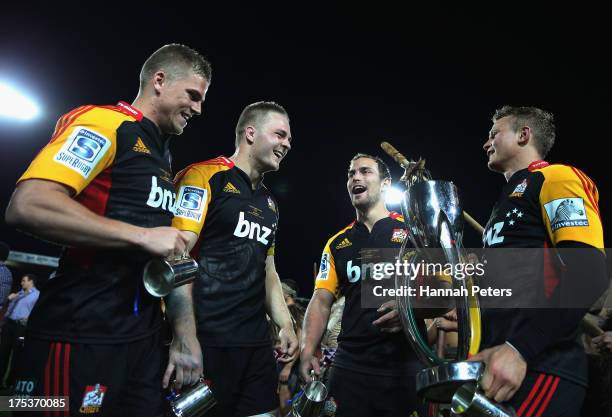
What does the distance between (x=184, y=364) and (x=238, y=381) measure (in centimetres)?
70

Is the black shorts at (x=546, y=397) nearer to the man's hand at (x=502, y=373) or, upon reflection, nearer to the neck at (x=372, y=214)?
the man's hand at (x=502, y=373)

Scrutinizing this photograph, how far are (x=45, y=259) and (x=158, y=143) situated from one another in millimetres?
19135

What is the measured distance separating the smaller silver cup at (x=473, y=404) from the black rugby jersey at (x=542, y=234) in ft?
1.80

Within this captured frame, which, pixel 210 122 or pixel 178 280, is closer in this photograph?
pixel 178 280

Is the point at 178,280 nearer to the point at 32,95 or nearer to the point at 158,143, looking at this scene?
the point at 158,143

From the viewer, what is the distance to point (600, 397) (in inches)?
123

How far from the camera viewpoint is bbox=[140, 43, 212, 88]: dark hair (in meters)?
2.61

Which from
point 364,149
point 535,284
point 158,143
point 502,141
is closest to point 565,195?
point 535,284

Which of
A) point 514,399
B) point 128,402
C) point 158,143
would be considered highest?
point 158,143

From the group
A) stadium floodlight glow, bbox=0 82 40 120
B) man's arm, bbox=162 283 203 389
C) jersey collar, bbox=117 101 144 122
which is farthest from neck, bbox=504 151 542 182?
stadium floodlight glow, bbox=0 82 40 120

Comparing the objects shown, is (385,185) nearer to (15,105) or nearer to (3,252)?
(3,252)

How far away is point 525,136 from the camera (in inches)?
116

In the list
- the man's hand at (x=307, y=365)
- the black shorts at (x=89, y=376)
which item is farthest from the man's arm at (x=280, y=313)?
the black shorts at (x=89, y=376)

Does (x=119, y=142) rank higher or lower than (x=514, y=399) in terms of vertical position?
higher
